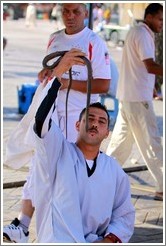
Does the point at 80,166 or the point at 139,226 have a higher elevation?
the point at 80,166

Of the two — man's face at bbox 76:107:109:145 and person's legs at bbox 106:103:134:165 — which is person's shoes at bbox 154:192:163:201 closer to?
person's legs at bbox 106:103:134:165

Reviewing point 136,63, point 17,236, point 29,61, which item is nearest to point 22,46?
point 29,61

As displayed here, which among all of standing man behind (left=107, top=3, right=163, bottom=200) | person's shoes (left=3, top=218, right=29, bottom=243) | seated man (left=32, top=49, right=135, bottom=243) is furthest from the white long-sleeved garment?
standing man behind (left=107, top=3, right=163, bottom=200)

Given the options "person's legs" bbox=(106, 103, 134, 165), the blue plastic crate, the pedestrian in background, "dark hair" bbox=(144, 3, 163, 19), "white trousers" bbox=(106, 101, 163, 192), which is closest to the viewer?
"dark hair" bbox=(144, 3, 163, 19)

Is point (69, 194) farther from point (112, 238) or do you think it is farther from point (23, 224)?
point (23, 224)

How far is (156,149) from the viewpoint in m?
6.56

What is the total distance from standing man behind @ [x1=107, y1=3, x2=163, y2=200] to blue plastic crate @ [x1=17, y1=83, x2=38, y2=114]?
4264 millimetres

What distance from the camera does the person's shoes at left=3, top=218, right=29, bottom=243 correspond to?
469cm

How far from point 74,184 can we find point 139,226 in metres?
2.31

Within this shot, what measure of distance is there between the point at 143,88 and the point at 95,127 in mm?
2726

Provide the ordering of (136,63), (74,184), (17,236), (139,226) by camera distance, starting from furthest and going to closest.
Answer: (136,63)
(139,226)
(17,236)
(74,184)

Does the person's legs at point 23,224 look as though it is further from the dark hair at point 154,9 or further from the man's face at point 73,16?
the dark hair at point 154,9

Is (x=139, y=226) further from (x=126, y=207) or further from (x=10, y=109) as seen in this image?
(x=10, y=109)

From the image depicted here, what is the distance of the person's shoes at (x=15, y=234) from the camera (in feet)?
15.4
